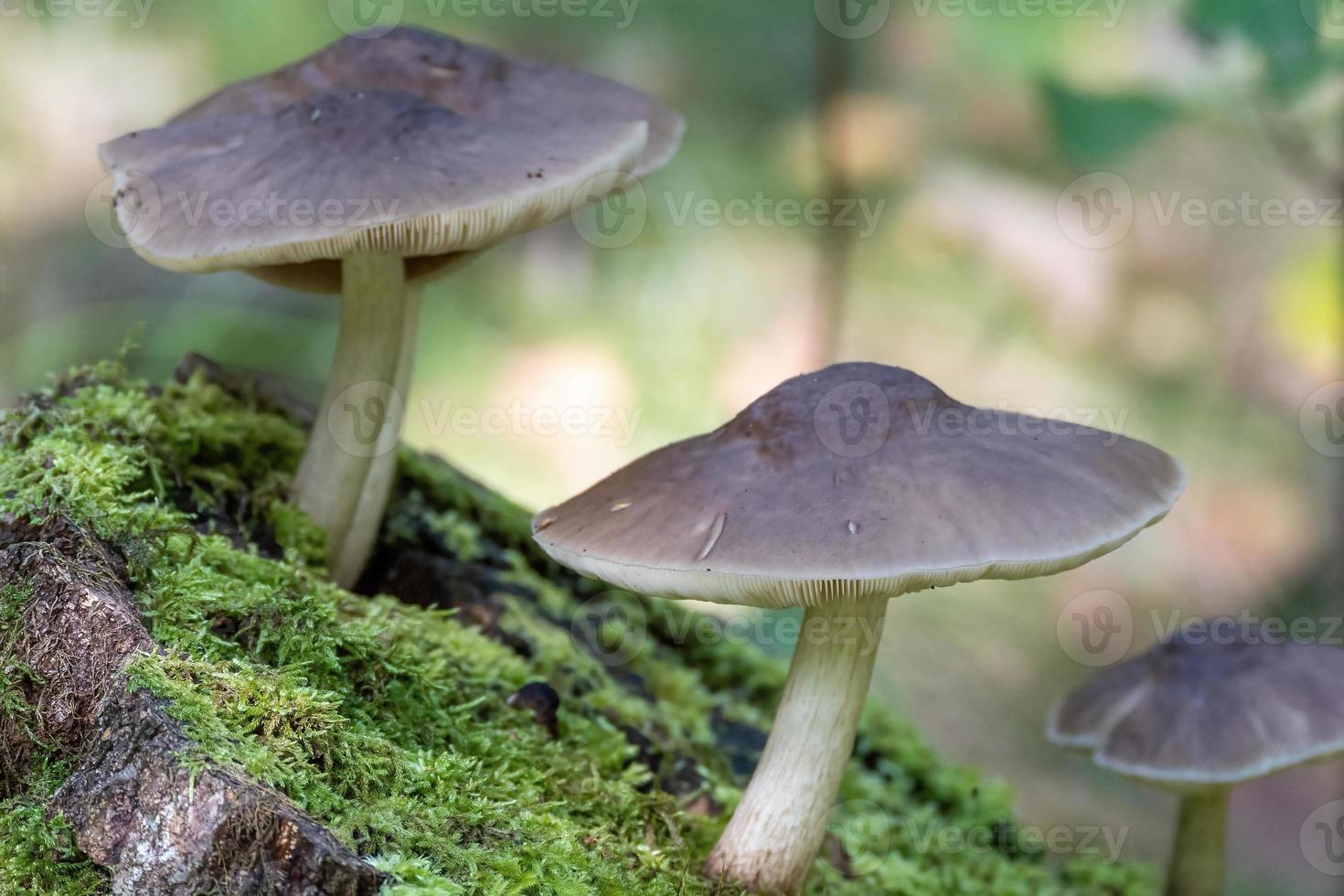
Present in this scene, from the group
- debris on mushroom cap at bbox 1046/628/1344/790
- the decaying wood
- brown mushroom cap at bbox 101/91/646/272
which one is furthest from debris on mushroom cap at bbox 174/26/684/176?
debris on mushroom cap at bbox 1046/628/1344/790

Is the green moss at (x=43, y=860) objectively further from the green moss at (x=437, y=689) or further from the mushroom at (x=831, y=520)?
the mushroom at (x=831, y=520)

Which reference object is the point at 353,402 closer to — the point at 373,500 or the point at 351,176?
the point at 373,500

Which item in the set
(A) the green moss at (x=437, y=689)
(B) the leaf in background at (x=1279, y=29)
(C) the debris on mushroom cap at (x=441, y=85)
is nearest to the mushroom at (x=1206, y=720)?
(A) the green moss at (x=437, y=689)

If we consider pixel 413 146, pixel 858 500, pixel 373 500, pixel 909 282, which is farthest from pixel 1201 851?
pixel 909 282

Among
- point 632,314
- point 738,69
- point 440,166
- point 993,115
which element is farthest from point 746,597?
point 993,115

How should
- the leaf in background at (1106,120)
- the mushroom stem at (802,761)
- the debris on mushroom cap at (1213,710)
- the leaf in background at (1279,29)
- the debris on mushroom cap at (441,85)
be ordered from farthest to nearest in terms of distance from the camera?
1. the leaf in background at (1106,120)
2. the leaf in background at (1279,29)
3. the debris on mushroom cap at (1213,710)
4. the debris on mushroom cap at (441,85)
5. the mushroom stem at (802,761)

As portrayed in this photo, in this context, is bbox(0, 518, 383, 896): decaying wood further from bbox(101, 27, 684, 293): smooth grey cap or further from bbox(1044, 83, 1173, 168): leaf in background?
bbox(1044, 83, 1173, 168): leaf in background
